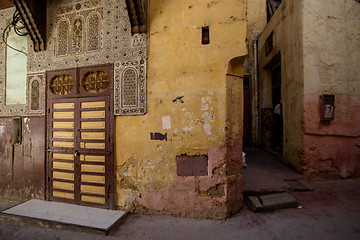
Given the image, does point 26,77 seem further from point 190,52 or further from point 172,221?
point 172,221

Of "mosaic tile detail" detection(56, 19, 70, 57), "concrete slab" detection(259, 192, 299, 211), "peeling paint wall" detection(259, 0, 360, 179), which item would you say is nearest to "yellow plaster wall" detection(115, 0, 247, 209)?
"concrete slab" detection(259, 192, 299, 211)

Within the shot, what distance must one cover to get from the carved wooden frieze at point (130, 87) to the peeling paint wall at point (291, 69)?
3.69m

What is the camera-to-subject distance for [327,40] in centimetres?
417

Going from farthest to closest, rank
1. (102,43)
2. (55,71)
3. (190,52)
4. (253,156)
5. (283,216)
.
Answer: (253,156) → (55,71) → (102,43) → (190,52) → (283,216)

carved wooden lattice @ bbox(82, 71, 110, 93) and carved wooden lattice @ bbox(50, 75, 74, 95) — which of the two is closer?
carved wooden lattice @ bbox(82, 71, 110, 93)

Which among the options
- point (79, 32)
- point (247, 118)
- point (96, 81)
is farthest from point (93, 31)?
point (247, 118)

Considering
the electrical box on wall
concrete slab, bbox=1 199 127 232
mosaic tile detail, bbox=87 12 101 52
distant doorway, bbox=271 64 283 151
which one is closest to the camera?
concrete slab, bbox=1 199 127 232

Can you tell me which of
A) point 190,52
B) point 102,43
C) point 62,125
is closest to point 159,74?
point 190,52

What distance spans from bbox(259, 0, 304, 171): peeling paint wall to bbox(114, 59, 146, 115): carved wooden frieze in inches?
145

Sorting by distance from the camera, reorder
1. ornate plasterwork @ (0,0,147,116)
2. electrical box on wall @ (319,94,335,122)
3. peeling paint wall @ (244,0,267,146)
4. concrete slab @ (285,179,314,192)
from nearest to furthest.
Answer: ornate plasterwork @ (0,0,147,116)
concrete slab @ (285,179,314,192)
electrical box on wall @ (319,94,335,122)
peeling paint wall @ (244,0,267,146)

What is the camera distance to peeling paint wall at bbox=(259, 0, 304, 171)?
14.2 ft

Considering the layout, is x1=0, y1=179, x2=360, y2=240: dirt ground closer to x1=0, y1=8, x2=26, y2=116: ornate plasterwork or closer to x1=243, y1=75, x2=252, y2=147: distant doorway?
x1=0, y1=8, x2=26, y2=116: ornate plasterwork

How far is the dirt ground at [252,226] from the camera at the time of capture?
265 centimetres

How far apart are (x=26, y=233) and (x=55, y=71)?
10.7 feet
